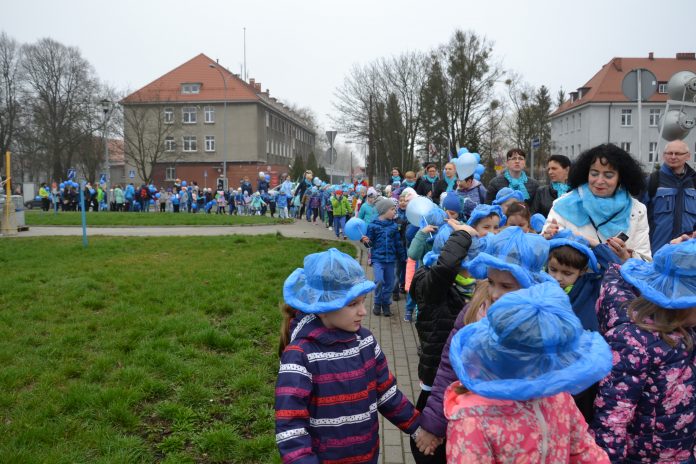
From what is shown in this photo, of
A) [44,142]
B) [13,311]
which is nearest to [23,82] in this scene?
[44,142]

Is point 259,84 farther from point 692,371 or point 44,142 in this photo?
point 692,371

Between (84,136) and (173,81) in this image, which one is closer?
(84,136)

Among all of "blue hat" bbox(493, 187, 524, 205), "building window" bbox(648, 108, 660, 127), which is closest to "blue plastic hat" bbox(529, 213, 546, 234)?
"blue hat" bbox(493, 187, 524, 205)

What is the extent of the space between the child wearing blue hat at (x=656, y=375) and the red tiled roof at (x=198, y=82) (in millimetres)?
63822

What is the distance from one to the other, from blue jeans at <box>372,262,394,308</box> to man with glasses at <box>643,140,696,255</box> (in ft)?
12.5

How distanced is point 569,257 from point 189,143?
216ft

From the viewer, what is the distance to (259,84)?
77.8 m

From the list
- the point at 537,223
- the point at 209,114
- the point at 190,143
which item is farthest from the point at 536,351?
the point at 190,143

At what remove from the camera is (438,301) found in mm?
3553

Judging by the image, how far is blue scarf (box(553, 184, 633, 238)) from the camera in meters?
3.76

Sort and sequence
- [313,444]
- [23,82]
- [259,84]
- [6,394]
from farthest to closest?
[259,84] → [23,82] → [6,394] → [313,444]

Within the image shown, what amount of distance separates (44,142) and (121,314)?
57.1 m

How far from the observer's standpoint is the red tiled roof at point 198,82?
211 ft

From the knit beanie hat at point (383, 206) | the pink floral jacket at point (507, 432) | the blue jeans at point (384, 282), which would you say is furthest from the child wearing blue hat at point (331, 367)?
the knit beanie hat at point (383, 206)
